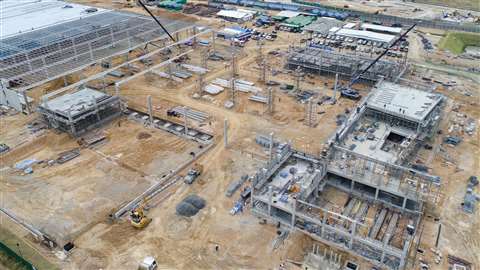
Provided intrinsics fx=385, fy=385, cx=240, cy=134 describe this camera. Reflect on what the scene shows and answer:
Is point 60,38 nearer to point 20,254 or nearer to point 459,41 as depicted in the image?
point 20,254

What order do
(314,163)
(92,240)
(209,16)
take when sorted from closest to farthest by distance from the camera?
1. (92,240)
2. (314,163)
3. (209,16)

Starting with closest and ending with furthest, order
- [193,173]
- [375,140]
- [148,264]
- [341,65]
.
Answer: [148,264] → [193,173] → [375,140] → [341,65]

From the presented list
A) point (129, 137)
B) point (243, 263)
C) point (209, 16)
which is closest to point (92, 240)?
point (243, 263)

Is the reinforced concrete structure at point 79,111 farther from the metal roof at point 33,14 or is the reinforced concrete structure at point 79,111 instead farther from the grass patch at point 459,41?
the grass patch at point 459,41

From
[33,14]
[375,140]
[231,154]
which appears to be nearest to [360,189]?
[375,140]

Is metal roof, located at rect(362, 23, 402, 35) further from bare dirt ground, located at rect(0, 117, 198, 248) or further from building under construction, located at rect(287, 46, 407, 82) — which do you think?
bare dirt ground, located at rect(0, 117, 198, 248)

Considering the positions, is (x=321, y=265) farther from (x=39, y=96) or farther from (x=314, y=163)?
(x=39, y=96)

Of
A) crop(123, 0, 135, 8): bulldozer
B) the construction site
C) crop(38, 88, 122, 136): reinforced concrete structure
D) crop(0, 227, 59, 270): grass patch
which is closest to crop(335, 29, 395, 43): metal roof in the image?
the construction site
